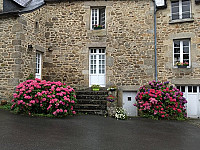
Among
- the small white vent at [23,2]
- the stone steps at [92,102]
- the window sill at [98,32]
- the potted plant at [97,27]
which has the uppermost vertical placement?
the small white vent at [23,2]

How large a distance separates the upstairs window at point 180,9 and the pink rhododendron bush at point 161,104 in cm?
377

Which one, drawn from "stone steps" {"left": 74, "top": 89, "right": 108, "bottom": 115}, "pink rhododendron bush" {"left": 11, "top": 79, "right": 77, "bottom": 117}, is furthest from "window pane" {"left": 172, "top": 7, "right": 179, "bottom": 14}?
"pink rhododendron bush" {"left": 11, "top": 79, "right": 77, "bottom": 117}

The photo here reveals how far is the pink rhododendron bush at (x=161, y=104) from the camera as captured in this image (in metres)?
7.00

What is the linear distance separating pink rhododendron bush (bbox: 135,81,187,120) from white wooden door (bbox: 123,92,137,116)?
3.73 feet

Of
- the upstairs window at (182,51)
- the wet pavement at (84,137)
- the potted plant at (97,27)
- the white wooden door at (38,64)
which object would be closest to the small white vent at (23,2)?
the white wooden door at (38,64)

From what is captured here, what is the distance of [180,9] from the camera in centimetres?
856

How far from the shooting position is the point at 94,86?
334 inches

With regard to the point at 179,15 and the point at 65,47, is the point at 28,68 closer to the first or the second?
the point at 65,47

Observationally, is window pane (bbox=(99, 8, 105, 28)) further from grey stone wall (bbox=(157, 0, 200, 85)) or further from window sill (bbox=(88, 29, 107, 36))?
grey stone wall (bbox=(157, 0, 200, 85))

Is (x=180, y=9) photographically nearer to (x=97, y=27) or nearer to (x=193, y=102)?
(x=97, y=27)

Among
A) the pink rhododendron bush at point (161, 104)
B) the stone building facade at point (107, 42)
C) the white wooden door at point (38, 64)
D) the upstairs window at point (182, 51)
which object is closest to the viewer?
the pink rhododendron bush at point (161, 104)

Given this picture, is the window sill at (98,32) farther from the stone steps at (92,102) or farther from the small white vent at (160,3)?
the small white vent at (160,3)

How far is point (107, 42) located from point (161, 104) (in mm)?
3965

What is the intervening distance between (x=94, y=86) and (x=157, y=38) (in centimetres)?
389
